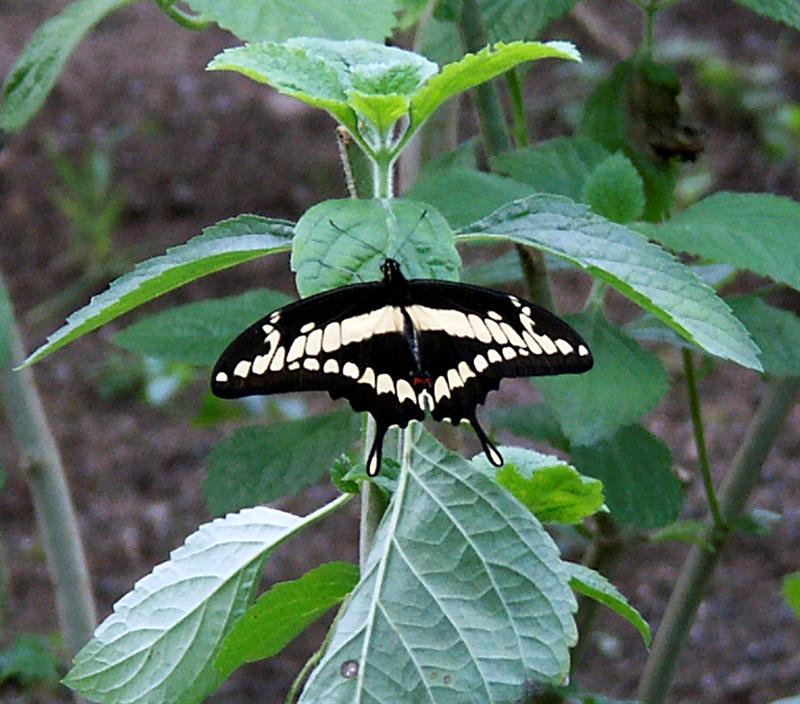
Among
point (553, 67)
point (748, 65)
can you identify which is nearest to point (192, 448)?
point (553, 67)

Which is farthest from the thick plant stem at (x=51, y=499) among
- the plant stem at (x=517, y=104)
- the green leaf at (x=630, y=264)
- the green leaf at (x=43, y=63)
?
the green leaf at (x=630, y=264)

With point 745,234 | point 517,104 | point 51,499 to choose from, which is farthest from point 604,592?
point 51,499

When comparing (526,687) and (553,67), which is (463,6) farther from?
(553,67)

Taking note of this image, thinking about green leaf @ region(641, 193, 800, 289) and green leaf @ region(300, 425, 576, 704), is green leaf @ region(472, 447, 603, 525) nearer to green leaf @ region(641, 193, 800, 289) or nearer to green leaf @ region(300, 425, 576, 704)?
green leaf @ region(300, 425, 576, 704)

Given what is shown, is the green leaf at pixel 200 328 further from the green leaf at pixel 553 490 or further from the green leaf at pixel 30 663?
the green leaf at pixel 30 663

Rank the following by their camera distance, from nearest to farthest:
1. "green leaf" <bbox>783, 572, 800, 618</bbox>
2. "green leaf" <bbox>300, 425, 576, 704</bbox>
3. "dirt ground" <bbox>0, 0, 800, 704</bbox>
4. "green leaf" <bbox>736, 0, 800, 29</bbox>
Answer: "green leaf" <bbox>300, 425, 576, 704</bbox>, "green leaf" <bbox>736, 0, 800, 29</bbox>, "green leaf" <bbox>783, 572, 800, 618</bbox>, "dirt ground" <bbox>0, 0, 800, 704</bbox>

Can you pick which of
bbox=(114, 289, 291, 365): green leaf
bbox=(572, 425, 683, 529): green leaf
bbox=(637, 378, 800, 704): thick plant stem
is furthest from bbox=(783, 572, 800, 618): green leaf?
bbox=(114, 289, 291, 365): green leaf
